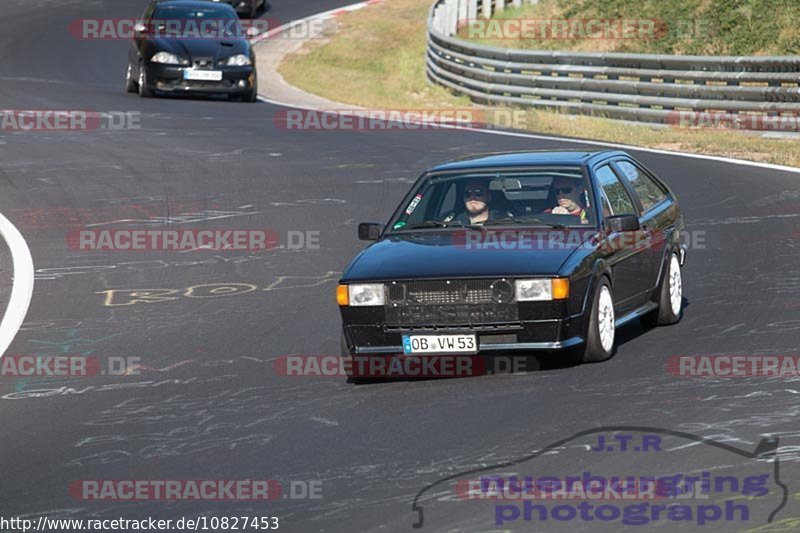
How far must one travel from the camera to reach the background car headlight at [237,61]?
28.8 meters

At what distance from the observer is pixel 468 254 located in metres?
10.1

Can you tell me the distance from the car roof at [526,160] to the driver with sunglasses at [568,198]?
0.64 ft

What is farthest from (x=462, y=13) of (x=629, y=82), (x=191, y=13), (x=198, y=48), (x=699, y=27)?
(x=629, y=82)

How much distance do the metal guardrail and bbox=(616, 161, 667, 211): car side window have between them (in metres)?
11.6

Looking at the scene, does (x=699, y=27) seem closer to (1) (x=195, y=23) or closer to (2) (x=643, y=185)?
(1) (x=195, y=23)

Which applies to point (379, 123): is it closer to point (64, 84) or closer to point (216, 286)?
point (64, 84)

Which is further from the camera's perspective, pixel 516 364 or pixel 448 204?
pixel 448 204

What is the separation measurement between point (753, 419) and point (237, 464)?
106 inches

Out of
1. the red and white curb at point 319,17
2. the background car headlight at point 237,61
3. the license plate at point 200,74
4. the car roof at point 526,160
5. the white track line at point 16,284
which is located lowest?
the red and white curb at point 319,17

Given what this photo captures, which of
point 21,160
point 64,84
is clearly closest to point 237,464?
point 21,160

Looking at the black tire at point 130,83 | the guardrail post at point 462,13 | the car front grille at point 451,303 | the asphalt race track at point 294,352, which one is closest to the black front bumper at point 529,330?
the car front grille at point 451,303

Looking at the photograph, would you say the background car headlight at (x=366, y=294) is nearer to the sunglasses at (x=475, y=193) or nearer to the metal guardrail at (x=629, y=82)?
the sunglasses at (x=475, y=193)

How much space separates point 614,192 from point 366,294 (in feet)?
7.54

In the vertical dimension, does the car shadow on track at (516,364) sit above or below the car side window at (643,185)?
below
